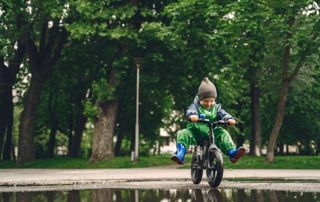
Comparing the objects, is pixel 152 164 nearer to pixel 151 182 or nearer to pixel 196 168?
pixel 151 182

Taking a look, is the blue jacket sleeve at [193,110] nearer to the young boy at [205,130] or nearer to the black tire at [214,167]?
the young boy at [205,130]

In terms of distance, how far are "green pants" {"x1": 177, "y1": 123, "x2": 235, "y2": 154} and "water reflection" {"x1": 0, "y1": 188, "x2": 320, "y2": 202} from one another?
799 millimetres

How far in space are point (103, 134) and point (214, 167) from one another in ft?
62.3

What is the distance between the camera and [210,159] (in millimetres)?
9188

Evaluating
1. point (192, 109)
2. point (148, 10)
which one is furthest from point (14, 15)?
point (192, 109)

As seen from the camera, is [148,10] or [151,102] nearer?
[148,10]

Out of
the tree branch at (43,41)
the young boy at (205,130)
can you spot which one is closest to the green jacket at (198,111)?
the young boy at (205,130)

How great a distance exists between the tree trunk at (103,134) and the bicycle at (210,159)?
58.9ft

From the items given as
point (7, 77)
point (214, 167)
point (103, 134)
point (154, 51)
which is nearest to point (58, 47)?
point (7, 77)

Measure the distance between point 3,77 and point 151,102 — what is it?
372 inches

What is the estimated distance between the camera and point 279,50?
3061 cm

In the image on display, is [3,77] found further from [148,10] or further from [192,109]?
[192,109]

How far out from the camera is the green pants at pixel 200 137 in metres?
9.53

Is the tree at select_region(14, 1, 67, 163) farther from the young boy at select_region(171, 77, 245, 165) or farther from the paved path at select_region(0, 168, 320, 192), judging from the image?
the young boy at select_region(171, 77, 245, 165)
